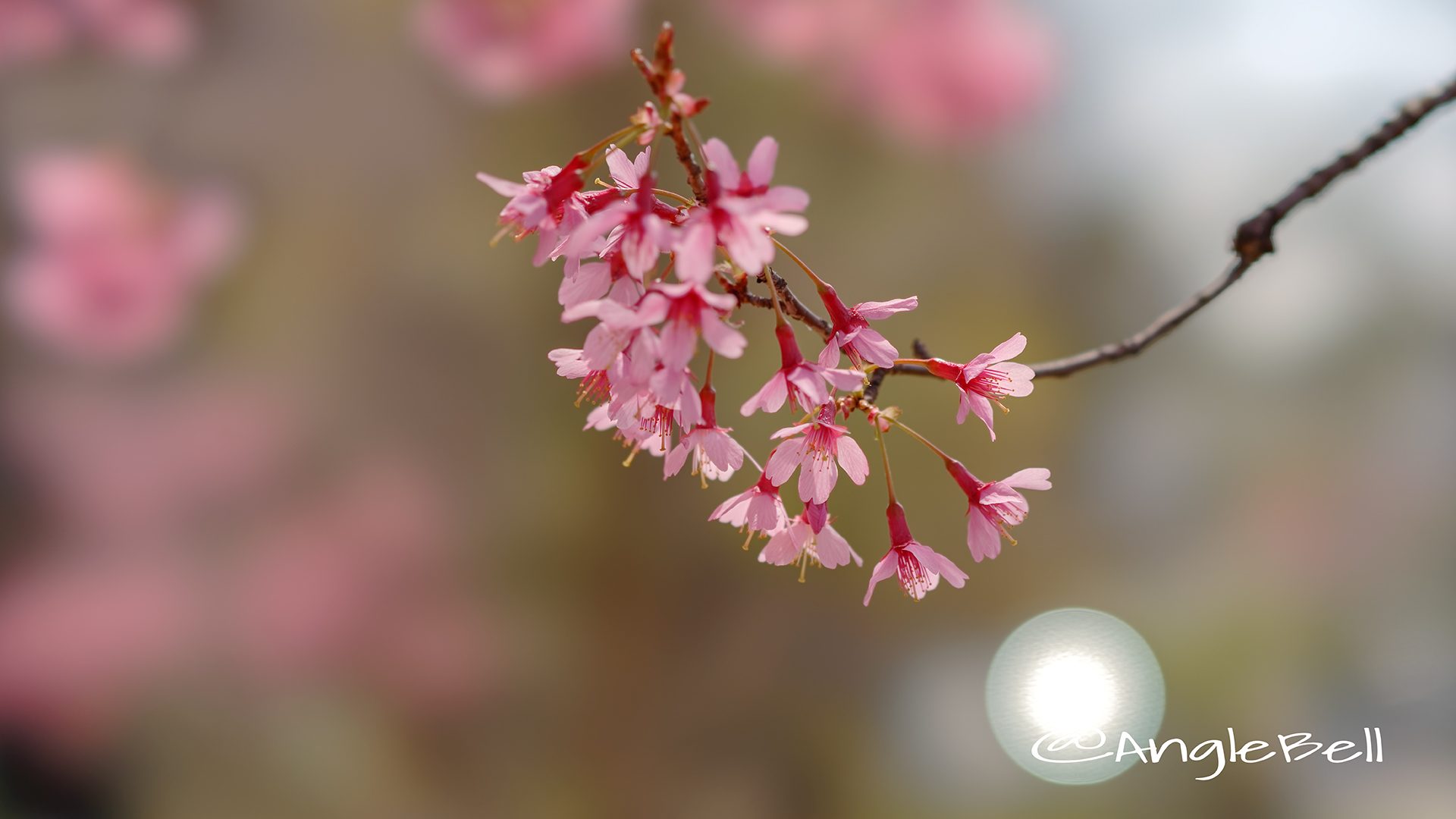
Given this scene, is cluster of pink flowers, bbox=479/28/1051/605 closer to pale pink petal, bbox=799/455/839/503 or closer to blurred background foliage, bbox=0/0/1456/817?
pale pink petal, bbox=799/455/839/503

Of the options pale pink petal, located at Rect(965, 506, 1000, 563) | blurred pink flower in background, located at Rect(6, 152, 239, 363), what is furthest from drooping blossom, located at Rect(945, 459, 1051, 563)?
blurred pink flower in background, located at Rect(6, 152, 239, 363)

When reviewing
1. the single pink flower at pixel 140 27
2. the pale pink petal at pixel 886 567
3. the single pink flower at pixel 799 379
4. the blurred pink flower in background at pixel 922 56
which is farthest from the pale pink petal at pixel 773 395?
the single pink flower at pixel 140 27

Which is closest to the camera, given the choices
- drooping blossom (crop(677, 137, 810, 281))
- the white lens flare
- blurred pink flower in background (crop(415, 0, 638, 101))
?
drooping blossom (crop(677, 137, 810, 281))

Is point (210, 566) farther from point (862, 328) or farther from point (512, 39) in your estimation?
point (862, 328)

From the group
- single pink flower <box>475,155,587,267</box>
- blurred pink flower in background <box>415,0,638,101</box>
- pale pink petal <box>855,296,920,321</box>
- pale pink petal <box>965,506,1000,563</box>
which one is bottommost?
pale pink petal <box>965,506,1000,563</box>

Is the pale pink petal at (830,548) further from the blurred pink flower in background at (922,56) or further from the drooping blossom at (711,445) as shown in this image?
the blurred pink flower in background at (922,56)

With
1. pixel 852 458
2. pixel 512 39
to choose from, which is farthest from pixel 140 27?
pixel 852 458
